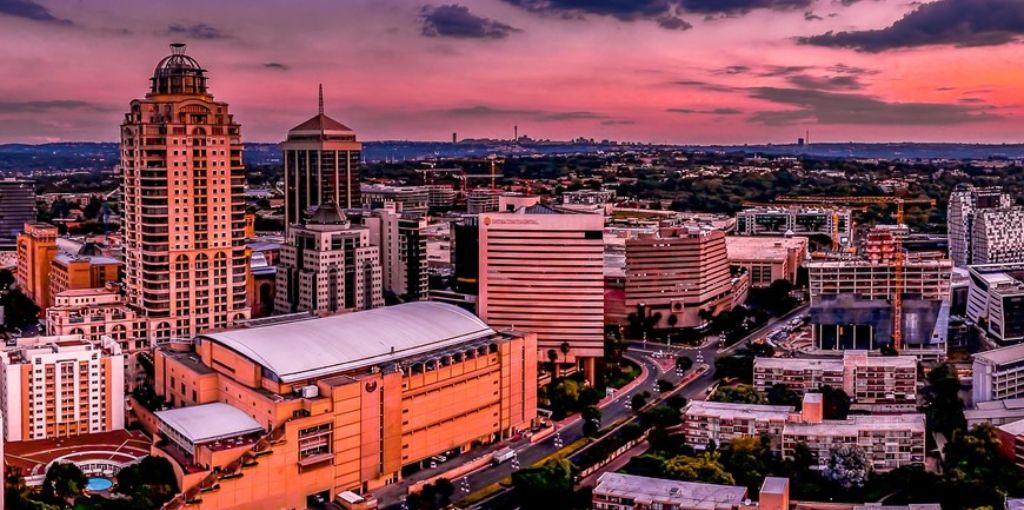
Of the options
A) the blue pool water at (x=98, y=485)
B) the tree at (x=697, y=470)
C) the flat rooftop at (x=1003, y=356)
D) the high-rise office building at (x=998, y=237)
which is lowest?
the blue pool water at (x=98, y=485)

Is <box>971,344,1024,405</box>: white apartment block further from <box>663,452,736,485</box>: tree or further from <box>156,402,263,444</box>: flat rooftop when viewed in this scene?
<box>156,402,263,444</box>: flat rooftop

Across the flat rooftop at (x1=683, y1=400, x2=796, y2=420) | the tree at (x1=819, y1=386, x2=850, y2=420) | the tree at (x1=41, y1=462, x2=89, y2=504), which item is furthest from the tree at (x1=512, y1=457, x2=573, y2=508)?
the tree at (x1=41, y1=462, x2=89, y2=504)

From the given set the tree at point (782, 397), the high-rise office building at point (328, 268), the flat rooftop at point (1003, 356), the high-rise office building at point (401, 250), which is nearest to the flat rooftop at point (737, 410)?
the tree at point (782, 397)

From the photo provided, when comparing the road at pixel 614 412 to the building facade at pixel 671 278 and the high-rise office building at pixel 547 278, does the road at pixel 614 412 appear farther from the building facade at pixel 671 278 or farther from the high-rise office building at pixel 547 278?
the high-rise office building at pixel 547 278

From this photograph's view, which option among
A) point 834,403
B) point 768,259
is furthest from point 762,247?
point 834,403

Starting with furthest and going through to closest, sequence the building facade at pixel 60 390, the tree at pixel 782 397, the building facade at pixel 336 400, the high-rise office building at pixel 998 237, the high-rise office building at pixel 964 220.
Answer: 1. the high-rise office building at pixel 964 220
2. the high-rise office building at pixel 998 237
3. the tree at pixel 782 397
4. the building facade at pixel 60 390
5. the building facade at pixel 336 400
